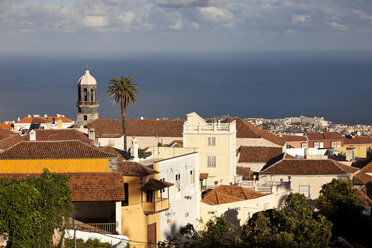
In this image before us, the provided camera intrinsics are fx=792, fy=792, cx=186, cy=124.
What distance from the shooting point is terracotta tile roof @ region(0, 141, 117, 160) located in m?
35.8

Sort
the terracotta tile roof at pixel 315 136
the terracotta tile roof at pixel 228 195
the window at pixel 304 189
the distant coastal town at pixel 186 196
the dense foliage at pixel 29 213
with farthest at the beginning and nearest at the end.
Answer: the terracotta tile roof at pixel 315 136 → the window at pixel 304 189 → the terracotta tile roof at pixel 228 195 → the distant coastal town at pixel 186 196 → the dense foliage at pixel 29 213

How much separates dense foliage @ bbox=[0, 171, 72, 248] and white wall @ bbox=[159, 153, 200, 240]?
28.3 ft

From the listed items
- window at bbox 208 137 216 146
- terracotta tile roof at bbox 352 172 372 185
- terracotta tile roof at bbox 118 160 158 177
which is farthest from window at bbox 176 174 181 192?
terracotta tile roof at bbox 352 172 372 185

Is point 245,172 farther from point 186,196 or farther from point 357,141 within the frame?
point 357,141

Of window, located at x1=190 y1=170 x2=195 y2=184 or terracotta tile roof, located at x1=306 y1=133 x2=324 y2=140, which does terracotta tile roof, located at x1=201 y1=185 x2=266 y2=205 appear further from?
terracotta tile roof, located at x1=306 y1=133 x2=324 y2=140

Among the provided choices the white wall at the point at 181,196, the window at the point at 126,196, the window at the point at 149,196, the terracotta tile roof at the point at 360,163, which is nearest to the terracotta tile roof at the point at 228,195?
the white wall at the point at 181,196

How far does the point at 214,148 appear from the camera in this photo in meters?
55.5

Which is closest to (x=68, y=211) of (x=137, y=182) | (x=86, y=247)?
(x=86, y=247)

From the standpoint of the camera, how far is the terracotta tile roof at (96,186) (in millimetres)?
32750

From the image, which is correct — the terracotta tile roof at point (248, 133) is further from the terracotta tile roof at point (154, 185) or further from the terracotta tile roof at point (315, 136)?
the terracotta tile roof at point (154, 185)

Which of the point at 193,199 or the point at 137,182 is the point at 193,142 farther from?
the point at 137,182

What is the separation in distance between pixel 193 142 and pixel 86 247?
2589 cm

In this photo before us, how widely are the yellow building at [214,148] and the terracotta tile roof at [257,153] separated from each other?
8903 millimetres

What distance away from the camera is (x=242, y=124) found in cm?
7156
